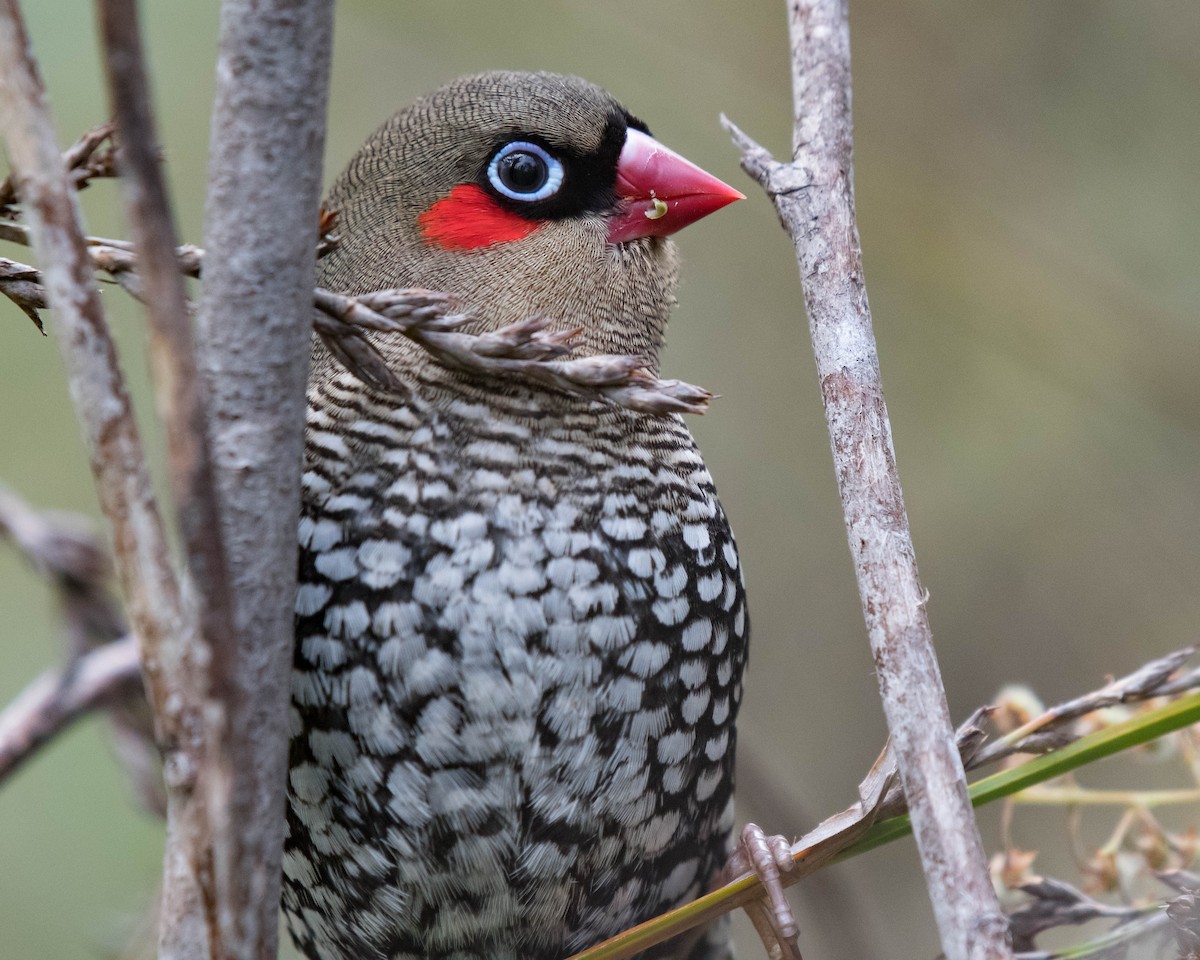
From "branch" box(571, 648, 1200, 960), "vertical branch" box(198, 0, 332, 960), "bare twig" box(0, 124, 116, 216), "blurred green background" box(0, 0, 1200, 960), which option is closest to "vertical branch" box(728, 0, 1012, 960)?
"branch" box(571, 648, 1200, 960)

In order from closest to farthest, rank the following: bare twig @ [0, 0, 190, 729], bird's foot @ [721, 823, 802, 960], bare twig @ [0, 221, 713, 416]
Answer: bare twig @ [0, 0, 190, 729], bare twig @ [0, 221, 713, 416], bird's foot @ [721, 823, 802, 960]

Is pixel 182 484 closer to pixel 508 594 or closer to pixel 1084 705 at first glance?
pixel 508 594

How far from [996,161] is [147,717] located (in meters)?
3.05

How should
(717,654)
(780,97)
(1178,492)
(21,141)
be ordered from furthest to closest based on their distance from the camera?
(780,97) < (1178,492) < (717,654) < (21,141)

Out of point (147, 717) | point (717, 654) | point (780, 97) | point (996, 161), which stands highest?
point (780, 97)

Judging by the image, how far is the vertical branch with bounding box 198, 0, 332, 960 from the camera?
1.00 m

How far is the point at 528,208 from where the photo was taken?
6.19 feet

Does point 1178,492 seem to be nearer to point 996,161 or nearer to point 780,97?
point 996,161

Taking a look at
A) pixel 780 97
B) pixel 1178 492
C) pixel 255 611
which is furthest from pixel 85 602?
pixel 1178 492

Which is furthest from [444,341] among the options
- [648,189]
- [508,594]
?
[648,189]

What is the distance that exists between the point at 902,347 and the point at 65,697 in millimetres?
3139

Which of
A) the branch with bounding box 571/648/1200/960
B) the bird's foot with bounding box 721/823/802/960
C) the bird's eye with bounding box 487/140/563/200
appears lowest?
the bird's foot with bounding box 721/823/802/960

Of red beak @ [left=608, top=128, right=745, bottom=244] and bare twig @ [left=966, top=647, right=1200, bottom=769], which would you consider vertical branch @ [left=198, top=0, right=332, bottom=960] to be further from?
red beak @ [left=608, top=128, right=745, bottom=244]

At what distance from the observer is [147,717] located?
2564mm
